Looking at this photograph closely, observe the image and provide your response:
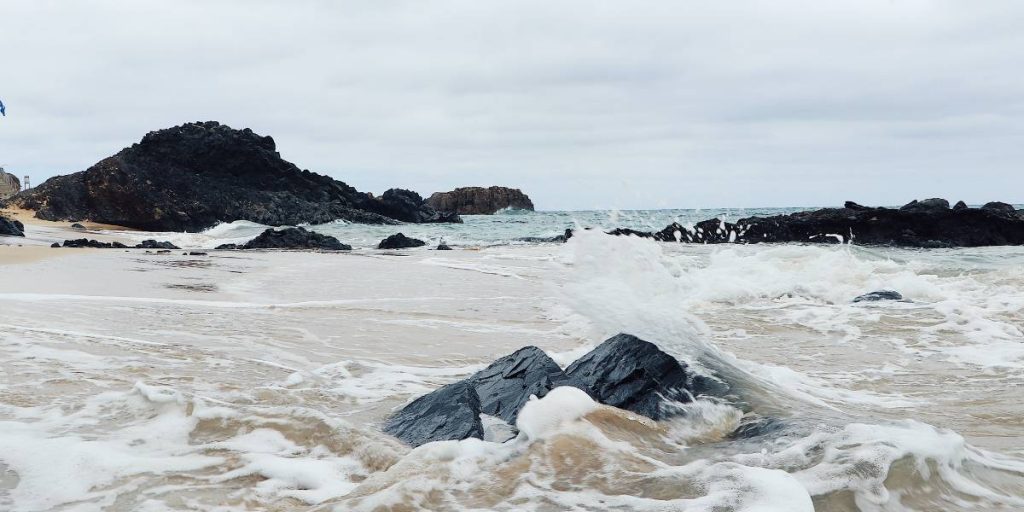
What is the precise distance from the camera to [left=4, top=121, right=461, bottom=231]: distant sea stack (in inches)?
1563

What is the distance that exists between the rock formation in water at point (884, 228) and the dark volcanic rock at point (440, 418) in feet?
60.9

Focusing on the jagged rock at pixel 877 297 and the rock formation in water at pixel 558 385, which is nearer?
the rock formation in water at pixel 558 385

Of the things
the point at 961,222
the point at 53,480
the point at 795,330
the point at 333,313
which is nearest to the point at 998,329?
the point at 795,330

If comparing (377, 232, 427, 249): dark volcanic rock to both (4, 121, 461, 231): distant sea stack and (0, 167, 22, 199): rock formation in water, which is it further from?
(0, 167, 22, 199): rock formation in water

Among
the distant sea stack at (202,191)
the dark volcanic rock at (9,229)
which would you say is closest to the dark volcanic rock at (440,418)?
the dark volcanic rock at (9,229)

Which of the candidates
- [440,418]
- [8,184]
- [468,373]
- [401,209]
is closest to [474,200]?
[401,209]

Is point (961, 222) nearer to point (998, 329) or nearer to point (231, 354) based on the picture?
point (998, 329)

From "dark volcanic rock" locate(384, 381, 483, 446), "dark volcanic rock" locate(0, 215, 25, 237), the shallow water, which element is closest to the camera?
the shallow water

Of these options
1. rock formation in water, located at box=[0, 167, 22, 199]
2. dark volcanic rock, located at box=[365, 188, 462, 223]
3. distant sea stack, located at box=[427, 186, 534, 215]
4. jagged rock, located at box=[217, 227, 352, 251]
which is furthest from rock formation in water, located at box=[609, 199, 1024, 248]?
distant sea stack, located at box=[427, 186, 534, 215]

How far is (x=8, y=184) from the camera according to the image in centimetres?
5675

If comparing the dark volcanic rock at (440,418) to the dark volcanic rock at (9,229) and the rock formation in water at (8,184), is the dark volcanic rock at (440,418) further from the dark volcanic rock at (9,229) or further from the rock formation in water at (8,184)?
the rock formation in water at (8,184)

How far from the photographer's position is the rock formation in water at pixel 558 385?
3588mm

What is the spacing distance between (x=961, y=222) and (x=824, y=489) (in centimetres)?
2470

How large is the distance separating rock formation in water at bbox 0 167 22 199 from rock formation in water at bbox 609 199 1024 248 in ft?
155
